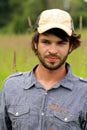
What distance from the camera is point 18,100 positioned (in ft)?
9.82

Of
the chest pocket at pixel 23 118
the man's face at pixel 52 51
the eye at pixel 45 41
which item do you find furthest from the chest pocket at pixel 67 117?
the eye at pixel 45 41

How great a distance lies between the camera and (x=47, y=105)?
2936 millimetres

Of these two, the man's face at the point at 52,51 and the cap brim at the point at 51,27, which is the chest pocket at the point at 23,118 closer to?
the man's face at the point at 52,51

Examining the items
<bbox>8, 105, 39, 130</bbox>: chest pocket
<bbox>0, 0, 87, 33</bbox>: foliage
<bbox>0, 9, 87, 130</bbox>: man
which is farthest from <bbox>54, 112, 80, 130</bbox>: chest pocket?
<bbox>0, 0, 87, 33</bbox>: foliage

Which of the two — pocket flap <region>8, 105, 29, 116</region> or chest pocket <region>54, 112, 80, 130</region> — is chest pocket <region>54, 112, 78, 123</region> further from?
pocket flap <region>8, 105, 29, 116</region>

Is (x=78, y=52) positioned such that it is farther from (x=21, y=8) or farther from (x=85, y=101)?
(x=21, y=8)

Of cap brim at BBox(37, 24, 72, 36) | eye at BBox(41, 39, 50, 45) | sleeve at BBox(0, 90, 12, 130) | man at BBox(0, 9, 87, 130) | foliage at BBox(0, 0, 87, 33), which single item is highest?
cap brim at BBox(37, 24, 72, 36)

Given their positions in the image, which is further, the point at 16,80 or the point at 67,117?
the point at 16,80

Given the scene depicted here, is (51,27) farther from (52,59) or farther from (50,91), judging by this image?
(50,91)

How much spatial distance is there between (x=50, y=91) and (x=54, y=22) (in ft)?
1.27

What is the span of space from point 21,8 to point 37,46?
25.7 meters

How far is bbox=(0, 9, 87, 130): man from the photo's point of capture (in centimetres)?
290

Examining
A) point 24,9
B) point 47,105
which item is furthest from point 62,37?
point 24,9

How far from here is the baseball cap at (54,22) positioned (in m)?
2.91
